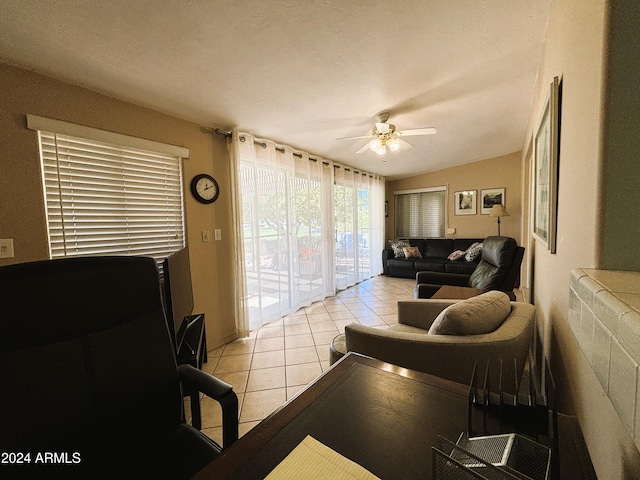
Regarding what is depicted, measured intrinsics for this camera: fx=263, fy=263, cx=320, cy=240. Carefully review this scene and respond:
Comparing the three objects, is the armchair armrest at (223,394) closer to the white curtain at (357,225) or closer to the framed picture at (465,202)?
the white curtain at (357,225)

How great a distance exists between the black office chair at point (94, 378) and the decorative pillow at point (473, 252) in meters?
5.06

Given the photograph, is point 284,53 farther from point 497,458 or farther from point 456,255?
point 456,255

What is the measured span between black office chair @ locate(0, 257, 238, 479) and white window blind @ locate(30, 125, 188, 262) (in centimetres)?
132

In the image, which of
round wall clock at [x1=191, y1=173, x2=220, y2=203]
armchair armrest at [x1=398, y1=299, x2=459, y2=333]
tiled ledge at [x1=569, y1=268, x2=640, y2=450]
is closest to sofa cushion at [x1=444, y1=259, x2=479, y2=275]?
armchair armrest at [x1=398, y1=299, x2=459, y2=333]

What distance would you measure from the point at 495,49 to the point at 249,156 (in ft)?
7.55

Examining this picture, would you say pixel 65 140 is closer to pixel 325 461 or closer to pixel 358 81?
pixel 358 81

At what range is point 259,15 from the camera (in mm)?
1354

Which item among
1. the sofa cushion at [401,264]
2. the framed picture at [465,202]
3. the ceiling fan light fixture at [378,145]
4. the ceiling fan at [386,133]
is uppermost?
the ceiling fan at [386,133]

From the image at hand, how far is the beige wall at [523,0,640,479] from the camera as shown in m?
0.60

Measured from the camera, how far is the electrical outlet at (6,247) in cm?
152

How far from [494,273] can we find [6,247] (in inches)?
149

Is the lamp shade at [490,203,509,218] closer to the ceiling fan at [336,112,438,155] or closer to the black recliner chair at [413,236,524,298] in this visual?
the black recliner chair at [413,236,524,298]

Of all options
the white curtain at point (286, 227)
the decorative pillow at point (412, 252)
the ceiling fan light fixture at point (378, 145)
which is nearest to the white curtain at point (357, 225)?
the white curtain at point (286, 227)

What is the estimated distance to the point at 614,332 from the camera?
390 millimetres
